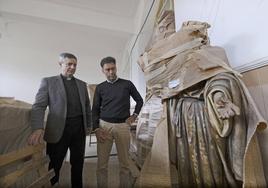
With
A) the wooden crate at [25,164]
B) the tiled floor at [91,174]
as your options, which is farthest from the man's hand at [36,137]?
the tiled floor at [91,174]

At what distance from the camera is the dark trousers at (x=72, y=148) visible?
1389 mm

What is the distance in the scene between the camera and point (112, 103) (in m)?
1.60

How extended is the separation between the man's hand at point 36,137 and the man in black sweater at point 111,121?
1.44 feet

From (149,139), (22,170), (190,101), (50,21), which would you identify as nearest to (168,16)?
(190,101)

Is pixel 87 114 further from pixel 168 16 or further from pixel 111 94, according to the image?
pixel 168 16

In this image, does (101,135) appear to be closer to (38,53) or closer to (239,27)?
(239,27)

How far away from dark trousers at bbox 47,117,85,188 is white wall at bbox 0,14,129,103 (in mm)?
3411

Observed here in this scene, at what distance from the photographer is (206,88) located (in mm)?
726

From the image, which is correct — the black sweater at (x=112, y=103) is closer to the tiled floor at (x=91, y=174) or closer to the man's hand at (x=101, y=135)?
the man's hand at (x=101, y=135)

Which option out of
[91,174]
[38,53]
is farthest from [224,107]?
[38,53]

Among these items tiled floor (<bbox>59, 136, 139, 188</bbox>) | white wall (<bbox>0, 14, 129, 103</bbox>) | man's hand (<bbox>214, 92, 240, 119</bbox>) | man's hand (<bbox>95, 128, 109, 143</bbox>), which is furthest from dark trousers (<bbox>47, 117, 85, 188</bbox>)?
white wall (<bbox>0, 14, 129, 103</bbox>)

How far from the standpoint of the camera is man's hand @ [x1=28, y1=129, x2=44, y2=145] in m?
1.16

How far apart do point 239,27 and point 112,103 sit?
1.10 metres

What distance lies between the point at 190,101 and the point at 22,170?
946mm
